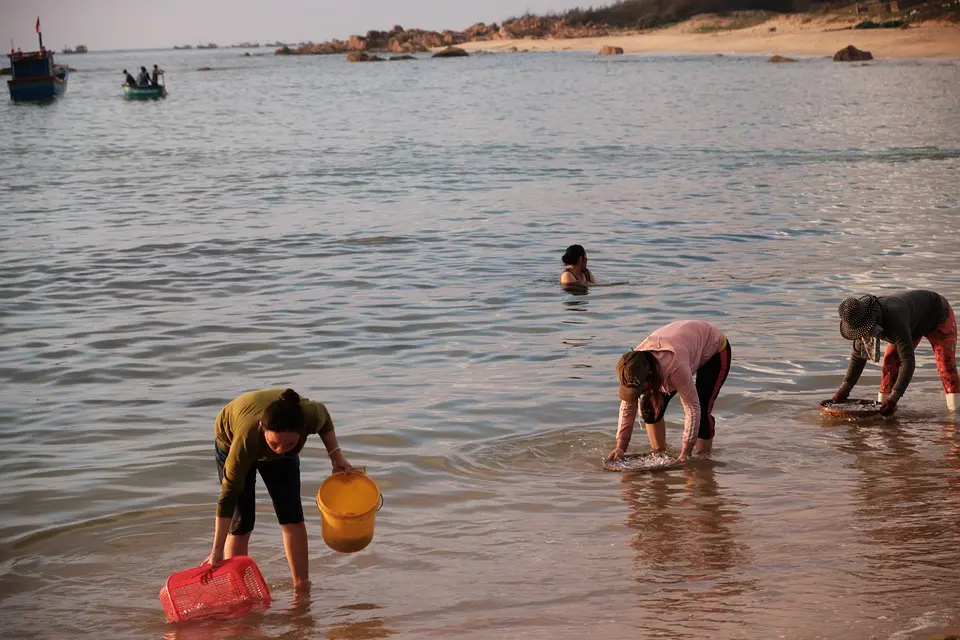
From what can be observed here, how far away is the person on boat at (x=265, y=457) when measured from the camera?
4.68 metres

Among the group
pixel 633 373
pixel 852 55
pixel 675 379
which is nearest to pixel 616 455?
pixel 675 379

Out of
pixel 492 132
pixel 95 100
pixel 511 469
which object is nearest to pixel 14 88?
pixel 95 100

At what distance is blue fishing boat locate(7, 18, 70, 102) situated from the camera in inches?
2394

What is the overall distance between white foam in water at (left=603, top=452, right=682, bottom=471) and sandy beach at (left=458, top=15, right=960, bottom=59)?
6981 cm

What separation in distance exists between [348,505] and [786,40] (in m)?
95.4

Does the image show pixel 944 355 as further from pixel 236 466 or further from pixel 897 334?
pixel 236 466

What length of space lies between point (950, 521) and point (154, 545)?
179 inches

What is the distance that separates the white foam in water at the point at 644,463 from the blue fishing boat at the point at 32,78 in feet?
199

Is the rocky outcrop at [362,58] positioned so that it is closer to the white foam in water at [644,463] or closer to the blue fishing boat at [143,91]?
the blue fishing boat at [143,91]

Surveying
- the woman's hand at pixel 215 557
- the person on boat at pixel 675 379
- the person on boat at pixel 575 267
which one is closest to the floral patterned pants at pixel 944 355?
the person on boat at pixel 675 379

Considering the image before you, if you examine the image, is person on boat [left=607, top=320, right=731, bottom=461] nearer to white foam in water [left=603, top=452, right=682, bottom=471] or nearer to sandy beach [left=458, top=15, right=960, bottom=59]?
white foam in water [left=603, top=452, right=682, bottom=471]

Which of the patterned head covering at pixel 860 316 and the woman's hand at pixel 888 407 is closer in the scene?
the patterned head covering at pixel 860 316

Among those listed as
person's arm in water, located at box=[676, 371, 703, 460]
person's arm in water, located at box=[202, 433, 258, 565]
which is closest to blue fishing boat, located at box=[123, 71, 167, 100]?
person's arm in water, located at box=[676, 371, 703, 460]

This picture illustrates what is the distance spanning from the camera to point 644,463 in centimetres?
705
